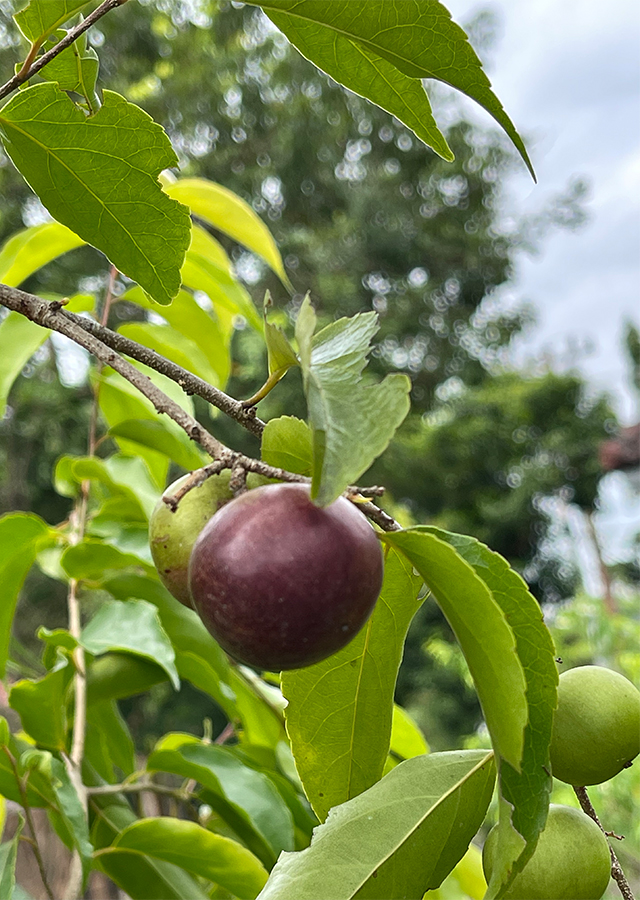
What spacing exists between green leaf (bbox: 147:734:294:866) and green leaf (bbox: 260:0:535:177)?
0.37 meters

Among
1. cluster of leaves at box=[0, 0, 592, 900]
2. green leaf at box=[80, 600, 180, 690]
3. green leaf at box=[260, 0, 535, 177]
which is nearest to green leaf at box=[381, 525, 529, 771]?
cluster of leaves at box=[0, 0, 592, 900]

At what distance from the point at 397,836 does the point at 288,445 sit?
124mm

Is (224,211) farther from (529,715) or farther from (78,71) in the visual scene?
(529,715)

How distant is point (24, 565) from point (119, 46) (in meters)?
6.03

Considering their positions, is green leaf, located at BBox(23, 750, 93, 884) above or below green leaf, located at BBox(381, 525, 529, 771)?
below

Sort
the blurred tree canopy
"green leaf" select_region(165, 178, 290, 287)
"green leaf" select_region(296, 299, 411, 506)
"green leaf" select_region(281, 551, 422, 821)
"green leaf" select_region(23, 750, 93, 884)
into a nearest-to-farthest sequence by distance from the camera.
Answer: "green leaf" select_region(296, 299, 411, 506) → "green leaf" select_region(281, 551, 422, 821) → "green leaf" select_region(23, 750, 93, 884) → "green leaf" select_region(165, 178, 290, 287) → the blurred tree canopy

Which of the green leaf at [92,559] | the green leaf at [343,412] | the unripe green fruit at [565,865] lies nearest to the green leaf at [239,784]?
the green leaf at [92,559]

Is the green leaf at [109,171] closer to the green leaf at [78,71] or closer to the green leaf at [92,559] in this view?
the green leaf at [78,71]

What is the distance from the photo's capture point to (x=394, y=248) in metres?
6.33

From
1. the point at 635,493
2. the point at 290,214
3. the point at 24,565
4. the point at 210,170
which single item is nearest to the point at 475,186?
the point at 290,214

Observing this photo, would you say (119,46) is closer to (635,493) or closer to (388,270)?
(388,270)

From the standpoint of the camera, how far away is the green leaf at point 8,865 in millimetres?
432

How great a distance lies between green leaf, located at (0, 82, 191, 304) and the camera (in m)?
0.30

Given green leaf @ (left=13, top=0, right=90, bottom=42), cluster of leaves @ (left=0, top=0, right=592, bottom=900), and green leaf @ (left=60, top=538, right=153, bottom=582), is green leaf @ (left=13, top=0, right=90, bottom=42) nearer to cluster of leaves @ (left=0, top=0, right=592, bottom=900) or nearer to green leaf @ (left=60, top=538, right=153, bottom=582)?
cluster of leaves @ (left=0, top=0, right=592, bottom=900)
